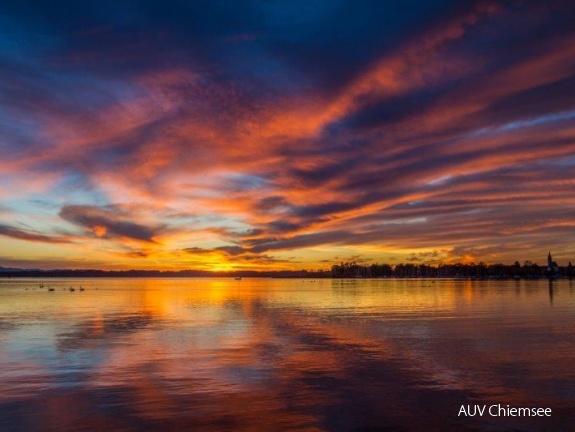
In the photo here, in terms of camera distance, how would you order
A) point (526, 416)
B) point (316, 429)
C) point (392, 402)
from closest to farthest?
1. point (316, 429)
2. point (526, 416)
3. point (392, 402)

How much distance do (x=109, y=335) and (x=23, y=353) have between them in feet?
29.2

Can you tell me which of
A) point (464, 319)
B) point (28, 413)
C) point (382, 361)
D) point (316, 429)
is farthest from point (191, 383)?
point (464, 319)

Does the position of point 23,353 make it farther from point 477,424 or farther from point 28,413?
point 477,424

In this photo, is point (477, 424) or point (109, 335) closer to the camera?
point (477, 424)

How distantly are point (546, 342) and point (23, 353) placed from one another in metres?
36.0

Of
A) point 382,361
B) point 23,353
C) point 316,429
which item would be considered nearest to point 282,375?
point 382,361

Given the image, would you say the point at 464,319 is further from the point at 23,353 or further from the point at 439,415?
the point at 23,353

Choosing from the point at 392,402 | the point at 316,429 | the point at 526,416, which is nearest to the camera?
the point at 316,429

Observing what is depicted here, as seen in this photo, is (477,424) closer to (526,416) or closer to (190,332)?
(526,416)

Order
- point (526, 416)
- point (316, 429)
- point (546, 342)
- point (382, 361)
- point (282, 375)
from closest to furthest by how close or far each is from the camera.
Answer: point (316, 429)
point (526, 416)
point (282, 375)
point (382, 361)
point (546, 342)

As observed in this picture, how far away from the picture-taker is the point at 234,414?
755 inches

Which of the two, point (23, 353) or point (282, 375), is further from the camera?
point (23, 353)

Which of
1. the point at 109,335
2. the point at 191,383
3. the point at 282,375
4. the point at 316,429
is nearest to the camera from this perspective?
the point at 316,429

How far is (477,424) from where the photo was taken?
59.0 feet
